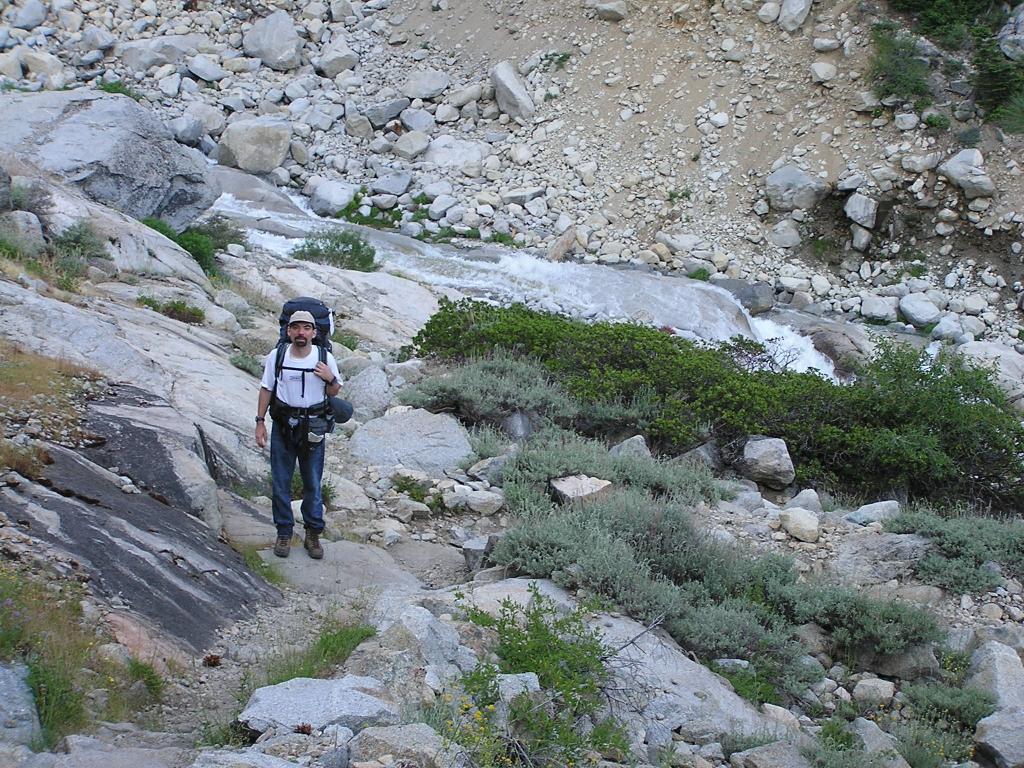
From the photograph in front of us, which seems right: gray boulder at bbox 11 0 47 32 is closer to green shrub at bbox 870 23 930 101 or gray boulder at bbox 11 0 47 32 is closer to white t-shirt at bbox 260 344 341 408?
green shrub at bbox 870 23 930 101

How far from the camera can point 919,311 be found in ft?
68.8

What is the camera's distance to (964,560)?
6.88 m

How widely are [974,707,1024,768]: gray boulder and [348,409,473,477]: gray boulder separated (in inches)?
185

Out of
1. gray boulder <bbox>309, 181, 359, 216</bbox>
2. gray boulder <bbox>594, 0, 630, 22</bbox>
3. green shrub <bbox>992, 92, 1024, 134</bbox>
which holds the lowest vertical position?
gray boulder <bbox>309, 181, 359, 216</bbox>

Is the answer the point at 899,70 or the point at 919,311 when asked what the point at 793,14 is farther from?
the point at 919,311

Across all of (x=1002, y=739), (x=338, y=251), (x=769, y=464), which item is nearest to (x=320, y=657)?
(x=1002, y=739)

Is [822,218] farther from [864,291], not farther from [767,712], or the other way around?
[767,712]

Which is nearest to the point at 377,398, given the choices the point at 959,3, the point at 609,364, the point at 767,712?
the point at 609,364

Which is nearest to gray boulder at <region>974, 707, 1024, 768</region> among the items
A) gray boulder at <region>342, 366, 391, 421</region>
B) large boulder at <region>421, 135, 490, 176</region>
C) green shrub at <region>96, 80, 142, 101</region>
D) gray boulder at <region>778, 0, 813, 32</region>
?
gray boulder at <region>342, 366, 391, 421</region>

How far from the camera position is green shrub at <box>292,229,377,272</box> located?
696 inches

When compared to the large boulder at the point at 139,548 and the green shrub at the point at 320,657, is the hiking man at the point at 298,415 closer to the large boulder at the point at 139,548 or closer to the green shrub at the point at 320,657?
the large boulder at the point at 139,548

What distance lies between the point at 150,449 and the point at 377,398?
3.92 m

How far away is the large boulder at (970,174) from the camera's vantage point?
74.5 ft

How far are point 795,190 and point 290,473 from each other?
20356 mm
